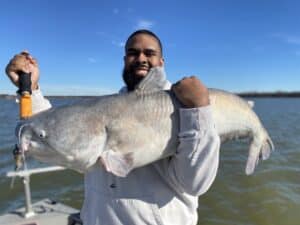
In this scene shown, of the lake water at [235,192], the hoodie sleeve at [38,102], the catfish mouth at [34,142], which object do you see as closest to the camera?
the catfish mouth at [34,142]

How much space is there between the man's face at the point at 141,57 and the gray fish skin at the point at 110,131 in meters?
0.38

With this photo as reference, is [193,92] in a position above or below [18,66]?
below

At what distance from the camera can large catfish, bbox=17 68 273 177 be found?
93.1 inches

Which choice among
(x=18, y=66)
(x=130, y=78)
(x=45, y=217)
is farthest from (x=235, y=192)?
(x=18, y=66)

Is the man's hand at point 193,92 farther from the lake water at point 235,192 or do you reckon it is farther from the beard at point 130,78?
the lake water at point 235,192

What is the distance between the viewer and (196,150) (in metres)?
2.38

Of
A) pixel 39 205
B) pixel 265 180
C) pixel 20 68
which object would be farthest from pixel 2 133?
pixel 20 68

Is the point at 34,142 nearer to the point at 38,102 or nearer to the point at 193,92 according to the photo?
the point at 38,102

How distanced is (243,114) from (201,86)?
2.29 ft

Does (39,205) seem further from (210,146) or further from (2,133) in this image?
(2,133)

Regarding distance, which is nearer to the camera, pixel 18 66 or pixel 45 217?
pixel 18 66

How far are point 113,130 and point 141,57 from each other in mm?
770

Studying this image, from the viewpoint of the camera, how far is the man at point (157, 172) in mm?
2398

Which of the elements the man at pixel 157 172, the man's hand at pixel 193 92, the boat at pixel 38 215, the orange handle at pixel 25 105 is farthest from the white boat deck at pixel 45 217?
the man's hand at pixel 193 92
